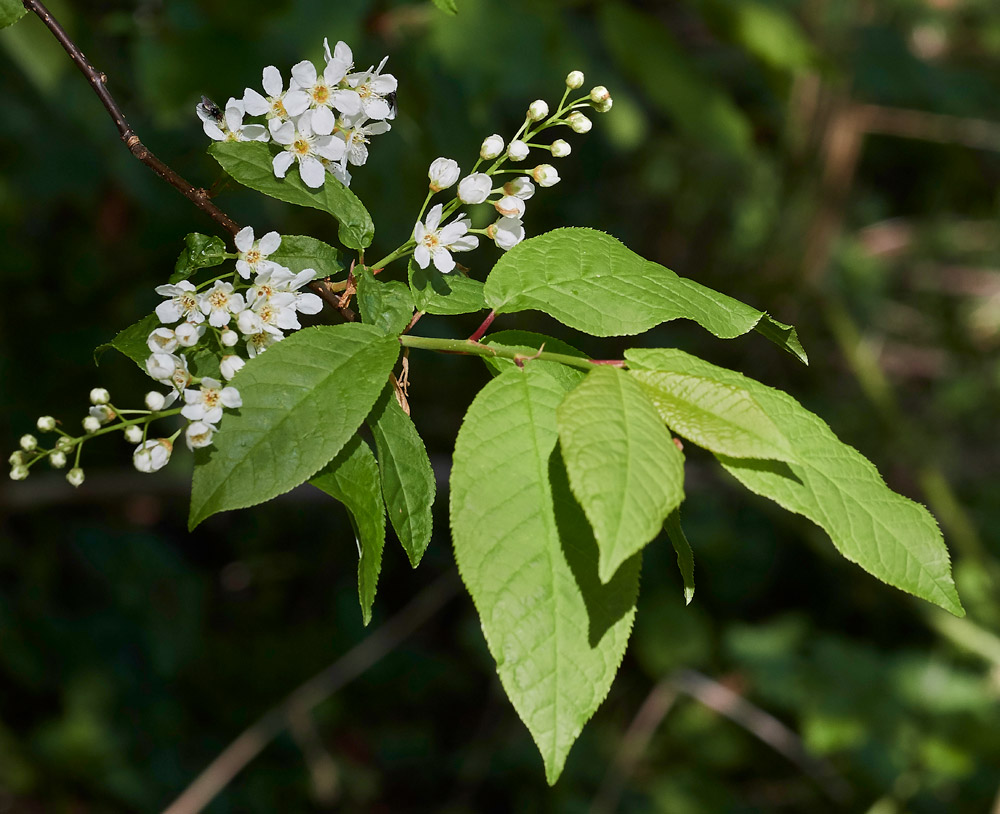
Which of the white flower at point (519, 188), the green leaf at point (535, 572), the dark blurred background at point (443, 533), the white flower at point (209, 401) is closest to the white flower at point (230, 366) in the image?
the white flower at point (209, 401)

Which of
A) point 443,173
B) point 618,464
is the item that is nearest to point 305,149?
point 443,173

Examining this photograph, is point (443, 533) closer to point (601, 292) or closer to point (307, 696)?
point (307, 696)

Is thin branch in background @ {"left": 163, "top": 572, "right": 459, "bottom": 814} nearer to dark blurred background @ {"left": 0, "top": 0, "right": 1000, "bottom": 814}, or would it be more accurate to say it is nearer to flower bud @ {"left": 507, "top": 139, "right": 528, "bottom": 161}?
dark blurred background @ {"left": 0, "top": 0, "right": 1000, "bottom": 814}

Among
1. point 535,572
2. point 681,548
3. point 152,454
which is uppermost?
point 152,454

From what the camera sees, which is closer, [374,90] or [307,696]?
[374,90]

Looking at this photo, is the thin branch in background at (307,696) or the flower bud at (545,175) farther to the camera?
the thin branch in background at (307,696)

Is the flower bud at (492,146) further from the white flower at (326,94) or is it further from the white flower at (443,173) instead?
the white flower at (326,94)
